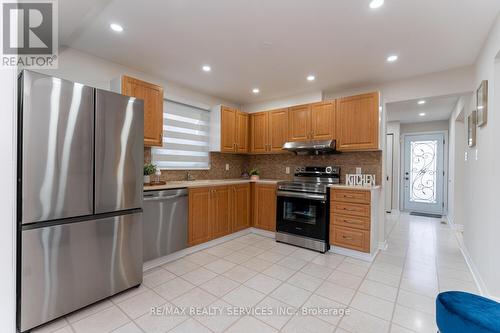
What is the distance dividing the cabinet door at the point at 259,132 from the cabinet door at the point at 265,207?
2.69 feet

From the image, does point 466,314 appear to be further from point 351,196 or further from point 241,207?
point 241,207

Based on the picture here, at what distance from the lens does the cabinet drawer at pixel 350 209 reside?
3.19 metres

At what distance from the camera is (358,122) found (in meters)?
3.53

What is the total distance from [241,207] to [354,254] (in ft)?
6.41

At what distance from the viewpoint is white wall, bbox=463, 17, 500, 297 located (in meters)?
2.12

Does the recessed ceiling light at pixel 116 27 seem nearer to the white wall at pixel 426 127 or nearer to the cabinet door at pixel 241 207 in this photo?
the cabinet door at pixel 241 207

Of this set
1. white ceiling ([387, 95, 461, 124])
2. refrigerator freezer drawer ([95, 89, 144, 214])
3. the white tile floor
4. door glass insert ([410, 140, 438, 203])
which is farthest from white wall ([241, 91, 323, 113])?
door glass insert ([410, 140, 438, 203])

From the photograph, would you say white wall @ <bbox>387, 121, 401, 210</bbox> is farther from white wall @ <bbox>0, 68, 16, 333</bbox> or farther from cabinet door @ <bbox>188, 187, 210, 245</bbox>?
white wall @ <bbox>0, 68, 16, 333</bbox>

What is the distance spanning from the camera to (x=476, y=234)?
2.71 meters

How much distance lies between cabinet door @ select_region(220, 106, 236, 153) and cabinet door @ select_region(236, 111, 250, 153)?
0.35 feet

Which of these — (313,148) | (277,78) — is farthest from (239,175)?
(277,78)

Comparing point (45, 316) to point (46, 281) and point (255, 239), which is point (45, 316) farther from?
point (255, 239)

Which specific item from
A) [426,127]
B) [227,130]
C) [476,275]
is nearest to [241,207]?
Answer: [227,130]

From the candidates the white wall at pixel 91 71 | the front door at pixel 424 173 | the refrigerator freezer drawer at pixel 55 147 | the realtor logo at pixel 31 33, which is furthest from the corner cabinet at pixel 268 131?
the front door at pixel 424 173
